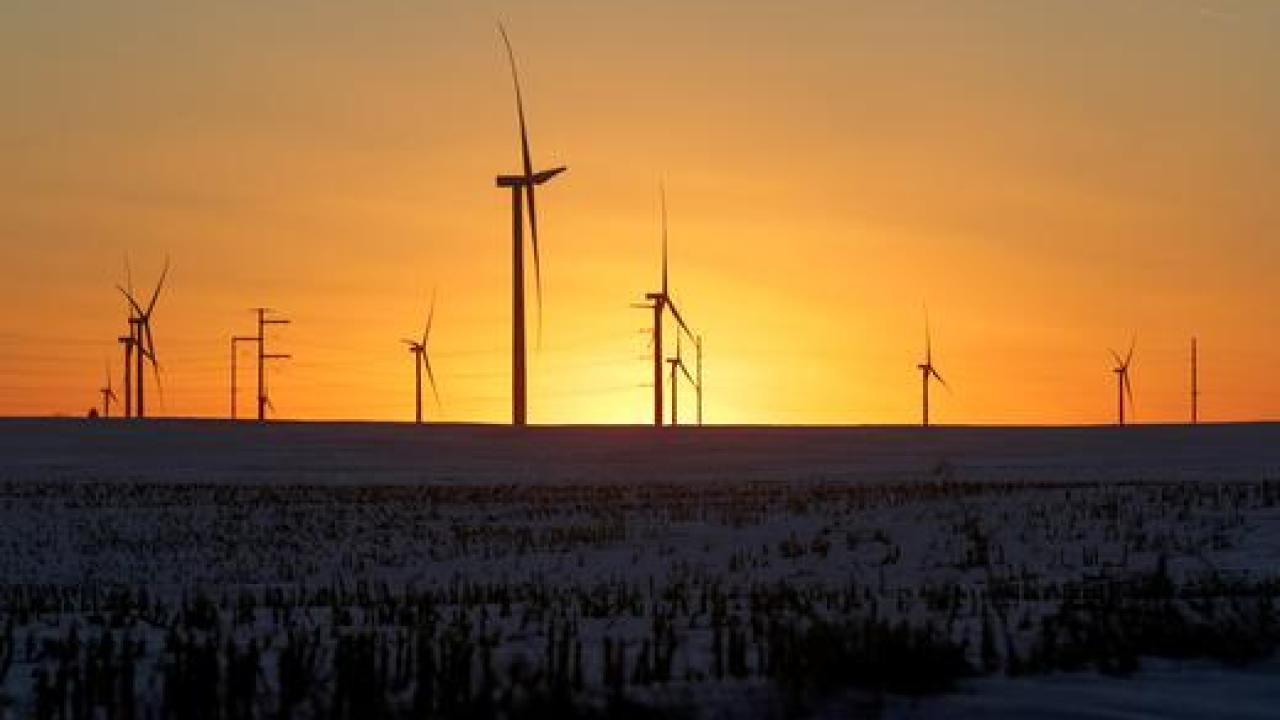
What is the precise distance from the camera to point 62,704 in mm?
10734

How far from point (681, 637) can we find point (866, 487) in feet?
116

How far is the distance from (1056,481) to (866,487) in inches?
261

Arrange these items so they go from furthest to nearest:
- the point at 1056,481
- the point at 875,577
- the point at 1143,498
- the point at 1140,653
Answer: the point at 1056,481 → the point at 1143,498 → the point at 875,577 → the point at 1140,653

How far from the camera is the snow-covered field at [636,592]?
11.0 metres

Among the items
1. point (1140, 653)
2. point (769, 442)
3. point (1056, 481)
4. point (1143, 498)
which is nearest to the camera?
point (1140, 653)

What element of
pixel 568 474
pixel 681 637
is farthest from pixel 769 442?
pixel 681 637

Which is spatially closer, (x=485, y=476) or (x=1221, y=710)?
(x=1221, y=710)

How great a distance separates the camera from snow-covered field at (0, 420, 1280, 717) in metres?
11.0

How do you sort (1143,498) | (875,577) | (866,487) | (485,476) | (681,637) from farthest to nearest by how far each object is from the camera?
(485,476), (866,487), (1143,498), (875,577), (681,637)

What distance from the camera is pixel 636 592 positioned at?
65.6ft

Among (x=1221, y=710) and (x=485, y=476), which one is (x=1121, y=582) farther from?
(x=485, y=476)

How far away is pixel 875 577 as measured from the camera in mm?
24844

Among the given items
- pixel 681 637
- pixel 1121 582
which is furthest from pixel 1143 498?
pixel 681 637

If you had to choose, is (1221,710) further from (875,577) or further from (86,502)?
(86,502)
